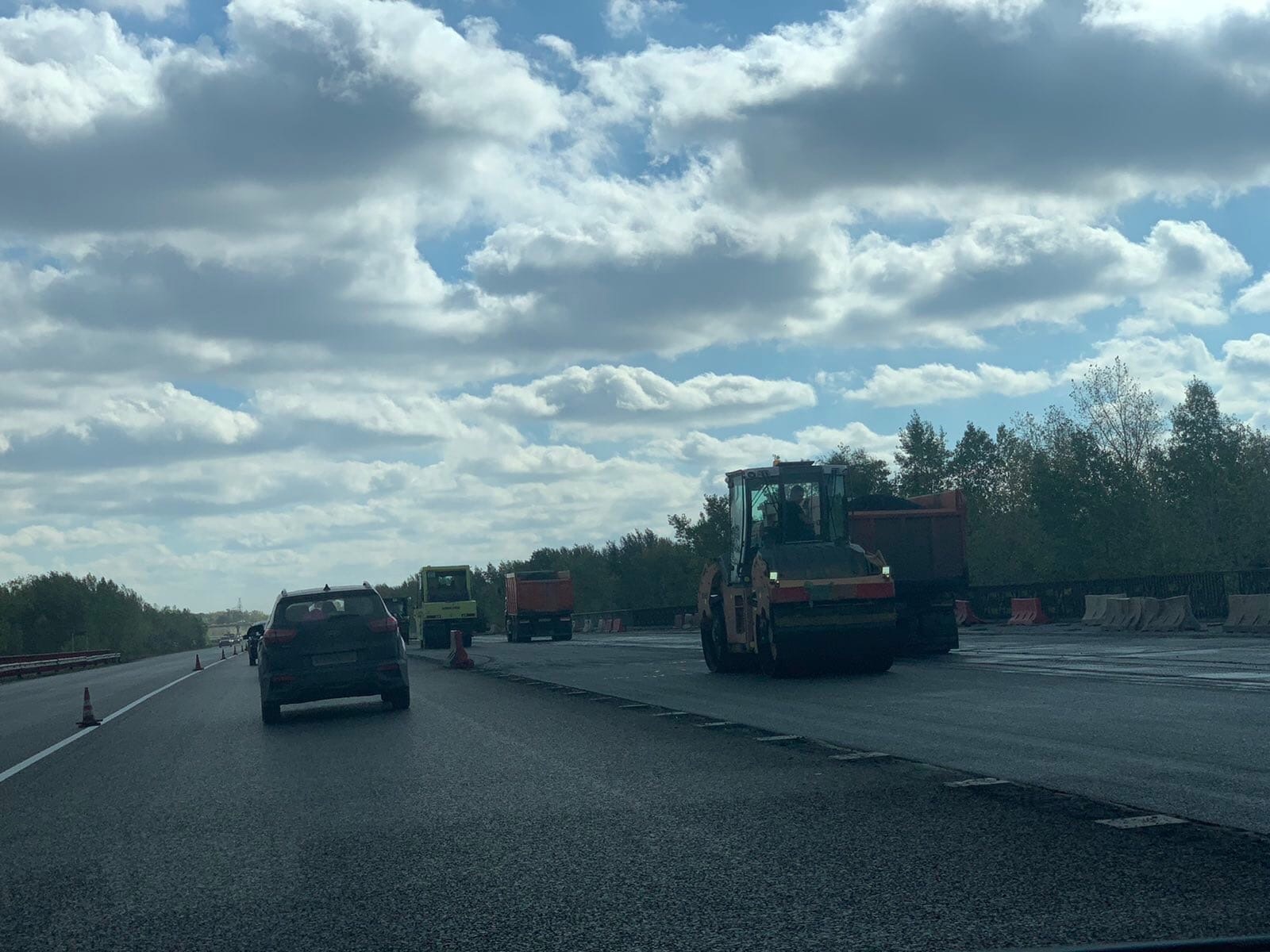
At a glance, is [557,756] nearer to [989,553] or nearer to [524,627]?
[524,627]

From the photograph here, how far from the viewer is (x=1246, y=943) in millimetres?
4414

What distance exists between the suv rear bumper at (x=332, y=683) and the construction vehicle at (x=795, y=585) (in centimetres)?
598

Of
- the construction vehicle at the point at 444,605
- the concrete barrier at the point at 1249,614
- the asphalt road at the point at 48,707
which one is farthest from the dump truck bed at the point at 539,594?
the concrete barrier at the point at 1249,614

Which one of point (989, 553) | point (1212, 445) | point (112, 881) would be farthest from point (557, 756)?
point (1212, 445)

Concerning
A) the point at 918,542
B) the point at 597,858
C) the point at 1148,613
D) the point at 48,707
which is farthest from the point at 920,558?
the point at 597,858

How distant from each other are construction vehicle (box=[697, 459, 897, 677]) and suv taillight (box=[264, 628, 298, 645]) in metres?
7.05

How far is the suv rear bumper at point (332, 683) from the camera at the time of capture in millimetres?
16328

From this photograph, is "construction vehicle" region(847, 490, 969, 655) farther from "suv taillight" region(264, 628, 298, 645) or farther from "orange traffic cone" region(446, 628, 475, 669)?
"suv taillight" region(264, 628, 298, 645)

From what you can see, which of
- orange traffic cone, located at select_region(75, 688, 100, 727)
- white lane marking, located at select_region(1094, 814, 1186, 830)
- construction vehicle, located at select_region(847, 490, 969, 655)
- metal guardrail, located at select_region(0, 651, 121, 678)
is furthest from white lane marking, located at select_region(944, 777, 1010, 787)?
metal guardrail, located at select_region(0, 651, 121, 678)

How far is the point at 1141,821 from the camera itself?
22.6 feet

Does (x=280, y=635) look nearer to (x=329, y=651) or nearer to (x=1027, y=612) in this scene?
(x=329, y=651)

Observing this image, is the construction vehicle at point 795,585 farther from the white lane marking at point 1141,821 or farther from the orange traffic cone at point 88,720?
the white lane marking at point 1141,821

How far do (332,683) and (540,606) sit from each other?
46.8 m

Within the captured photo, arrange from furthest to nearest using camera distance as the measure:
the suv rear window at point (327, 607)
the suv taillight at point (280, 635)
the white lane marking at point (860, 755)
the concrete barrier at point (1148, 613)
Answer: the concrete barrier at point (1148, 613), the suv rear window at point (327, 607), the suv taillight at point (280, 635), the white lane marking at point (860, 755)
